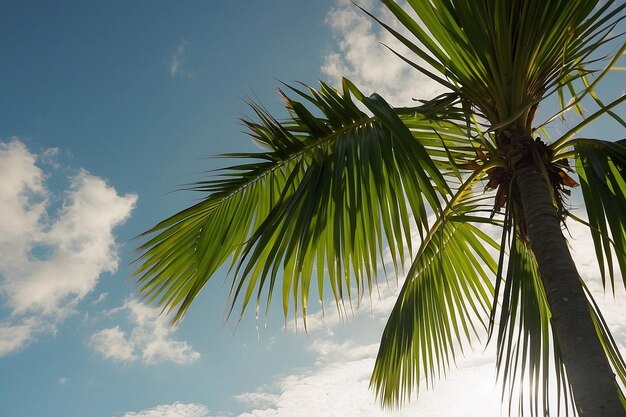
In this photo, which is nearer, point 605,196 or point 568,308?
point 568,308

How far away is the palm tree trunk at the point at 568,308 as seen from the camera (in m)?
1.54

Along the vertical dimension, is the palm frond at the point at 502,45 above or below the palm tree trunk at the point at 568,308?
above

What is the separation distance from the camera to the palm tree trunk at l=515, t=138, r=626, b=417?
1.54m

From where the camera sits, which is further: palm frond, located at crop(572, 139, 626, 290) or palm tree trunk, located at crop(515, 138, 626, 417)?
palm frond, located at crop(572, 139, 626, 290)

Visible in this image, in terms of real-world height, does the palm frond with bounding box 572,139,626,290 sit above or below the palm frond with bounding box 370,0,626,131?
below

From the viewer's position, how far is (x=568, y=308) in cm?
170

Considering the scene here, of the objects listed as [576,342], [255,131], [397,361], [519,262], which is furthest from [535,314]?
[255,131]

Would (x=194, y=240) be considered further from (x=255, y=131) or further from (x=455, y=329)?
(x=455, y=329)

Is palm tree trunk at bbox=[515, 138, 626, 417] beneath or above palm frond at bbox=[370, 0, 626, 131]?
beneath

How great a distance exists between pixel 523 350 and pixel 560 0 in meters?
1.39

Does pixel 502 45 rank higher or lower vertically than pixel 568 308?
higher

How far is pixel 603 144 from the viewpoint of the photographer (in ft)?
6.99

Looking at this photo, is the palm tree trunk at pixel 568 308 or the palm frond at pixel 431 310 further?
the palm frond at pixel 431 310

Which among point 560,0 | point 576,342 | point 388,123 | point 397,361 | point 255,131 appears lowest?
point 576,342
